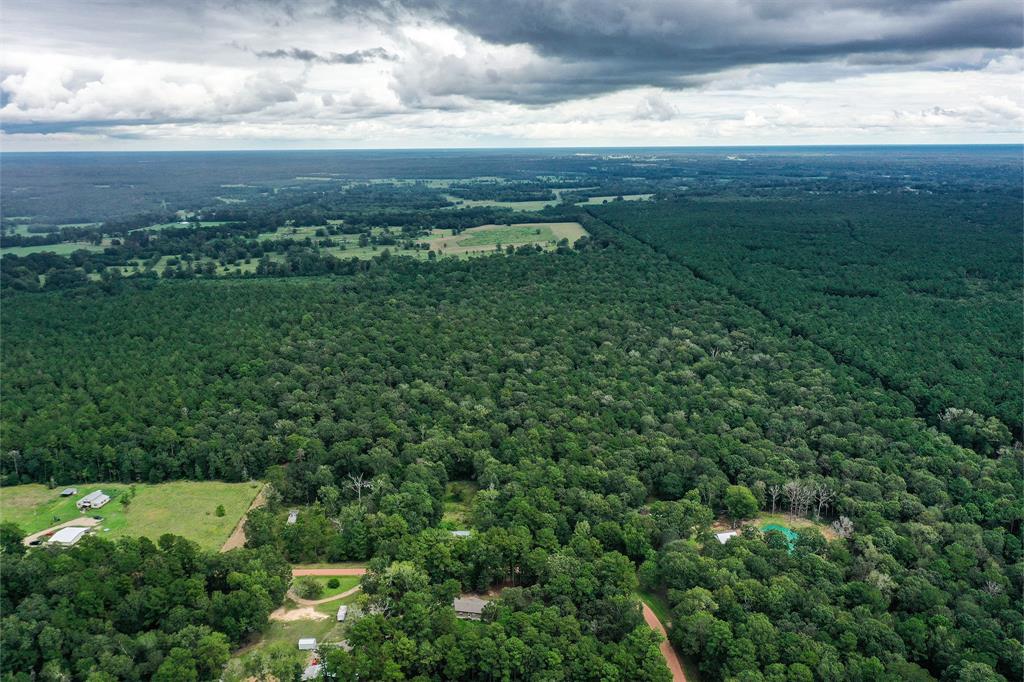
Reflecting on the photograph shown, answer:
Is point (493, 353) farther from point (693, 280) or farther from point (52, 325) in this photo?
point (52, 325)

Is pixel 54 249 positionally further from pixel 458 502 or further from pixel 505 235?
pixel 458 502

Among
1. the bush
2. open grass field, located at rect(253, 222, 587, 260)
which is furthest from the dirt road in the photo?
open grass field, located at rect(253, 222, 587, 260)

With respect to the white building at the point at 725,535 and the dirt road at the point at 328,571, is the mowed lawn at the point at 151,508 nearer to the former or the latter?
the dirt road at the point at 328,571

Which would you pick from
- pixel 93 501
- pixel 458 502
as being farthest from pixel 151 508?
pixel 458 502

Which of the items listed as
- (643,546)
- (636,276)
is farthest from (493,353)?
(636,276)

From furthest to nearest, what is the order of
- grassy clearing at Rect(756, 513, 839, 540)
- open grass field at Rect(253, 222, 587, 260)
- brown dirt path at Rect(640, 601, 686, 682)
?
open grass field at Rect(253, 222, 587, 260)
grassy clearing at Rect(756, 513, 839, 540)
brown dirt path at Rect(640, 601, 686, 682)

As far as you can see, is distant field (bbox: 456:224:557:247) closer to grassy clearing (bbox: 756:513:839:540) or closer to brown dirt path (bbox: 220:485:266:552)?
brown dirt path (bbox: 220:485:266:552)
